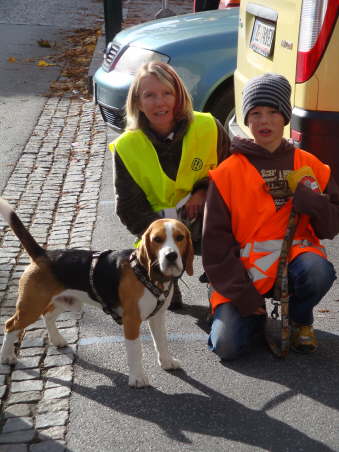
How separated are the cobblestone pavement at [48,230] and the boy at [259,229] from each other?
882 mm

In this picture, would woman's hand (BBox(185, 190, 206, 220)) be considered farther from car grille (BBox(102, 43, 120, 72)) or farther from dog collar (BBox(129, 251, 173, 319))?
car grille (BBox(102, 43, 120, 72))

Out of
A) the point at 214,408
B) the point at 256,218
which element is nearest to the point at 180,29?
the point at 256,218

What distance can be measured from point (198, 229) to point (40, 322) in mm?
1070

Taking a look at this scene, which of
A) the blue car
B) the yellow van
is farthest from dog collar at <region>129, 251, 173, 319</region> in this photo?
the blue car

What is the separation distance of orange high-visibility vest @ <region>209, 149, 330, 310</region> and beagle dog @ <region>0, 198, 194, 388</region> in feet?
1.64

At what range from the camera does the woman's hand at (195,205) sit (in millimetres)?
4191

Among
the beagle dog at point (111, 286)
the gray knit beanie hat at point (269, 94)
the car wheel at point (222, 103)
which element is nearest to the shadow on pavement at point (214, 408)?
the beagle dog at point (111, 286)

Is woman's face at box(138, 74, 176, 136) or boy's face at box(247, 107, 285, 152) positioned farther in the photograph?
woman's face at box(138, 74, 176, 136)

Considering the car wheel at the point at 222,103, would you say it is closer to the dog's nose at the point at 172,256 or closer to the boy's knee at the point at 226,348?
the boy's knee at the point at 226,348

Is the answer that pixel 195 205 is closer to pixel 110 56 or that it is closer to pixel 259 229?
pixel 259 229

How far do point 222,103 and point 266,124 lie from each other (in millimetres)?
2881

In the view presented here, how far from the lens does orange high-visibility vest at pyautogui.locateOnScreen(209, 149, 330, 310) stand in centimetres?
380

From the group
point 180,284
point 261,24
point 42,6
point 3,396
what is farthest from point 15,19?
point 3,396

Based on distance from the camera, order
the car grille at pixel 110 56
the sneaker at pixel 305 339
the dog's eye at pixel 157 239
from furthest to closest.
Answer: the car grille at pixel 110 56 → the sneaker at pixel 305 339 → the dog's eye at pixel 157 239
